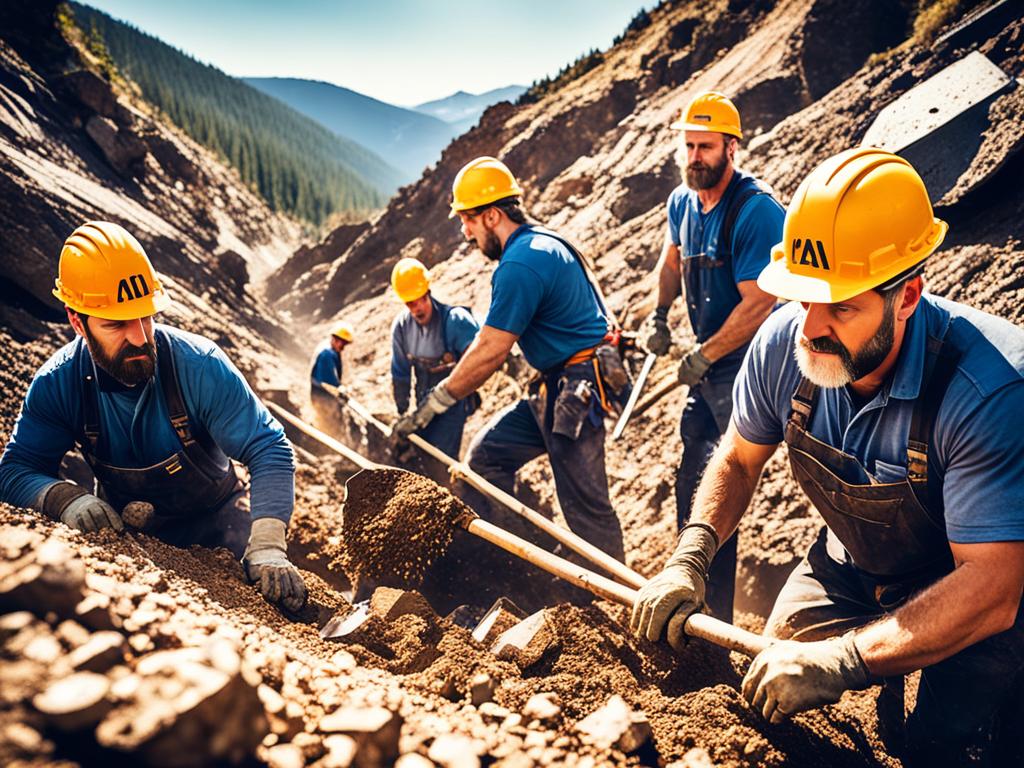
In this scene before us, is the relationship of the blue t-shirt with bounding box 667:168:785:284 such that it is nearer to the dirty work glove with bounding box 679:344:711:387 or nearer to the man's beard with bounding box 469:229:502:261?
the dirty work glove with bounding box 679:344:711:387

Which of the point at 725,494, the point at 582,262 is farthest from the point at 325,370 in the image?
the point at 725,494

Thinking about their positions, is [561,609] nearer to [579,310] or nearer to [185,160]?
[579,310]

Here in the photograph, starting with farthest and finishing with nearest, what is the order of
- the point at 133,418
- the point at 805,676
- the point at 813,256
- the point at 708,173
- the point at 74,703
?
1. the point at 708,173
2. the point at 133,418
3. the point at 813,256
4. the point at 805,676
5. the point at 74,703

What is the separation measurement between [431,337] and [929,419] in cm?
470

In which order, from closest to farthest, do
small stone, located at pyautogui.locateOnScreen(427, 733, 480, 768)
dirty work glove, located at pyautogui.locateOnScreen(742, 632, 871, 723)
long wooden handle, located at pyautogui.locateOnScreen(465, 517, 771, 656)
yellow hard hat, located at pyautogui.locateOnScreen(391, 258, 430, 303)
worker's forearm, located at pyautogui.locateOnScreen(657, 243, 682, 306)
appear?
small stone, located at pyautogui.locateOnScreen(427, 733, 480, 768)
dirty work glove, located at pyautogui.locateOnScreen(742, 632, 871, 723)
long wooden handle, located at pyautogui.locateOnScreen(465, 517, 771, 656)
worker's forearm, located at pyautogui.locateOnScreen(657, 243, 682, 306)
yellow hard hat, located at pyautogui.locateOnScreen(391, 258, 430, 303)

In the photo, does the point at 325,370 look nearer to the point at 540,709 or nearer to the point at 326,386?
the point at 326,386

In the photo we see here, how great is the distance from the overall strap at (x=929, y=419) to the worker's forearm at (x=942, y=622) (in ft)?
0.95

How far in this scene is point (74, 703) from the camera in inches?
48.1

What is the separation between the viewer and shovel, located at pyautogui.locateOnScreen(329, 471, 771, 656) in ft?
7.44

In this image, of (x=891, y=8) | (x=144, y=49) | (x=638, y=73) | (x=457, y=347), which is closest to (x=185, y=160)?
(x=638, y=73)

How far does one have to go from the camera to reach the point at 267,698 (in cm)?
163

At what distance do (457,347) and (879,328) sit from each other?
4247 millimetres

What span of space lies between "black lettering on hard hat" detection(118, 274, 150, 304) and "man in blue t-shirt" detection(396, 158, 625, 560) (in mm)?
1958

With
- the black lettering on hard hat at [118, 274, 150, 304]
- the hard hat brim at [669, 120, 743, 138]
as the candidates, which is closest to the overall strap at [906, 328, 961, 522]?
the hard hat brim at [669, 120, 743, 138]
